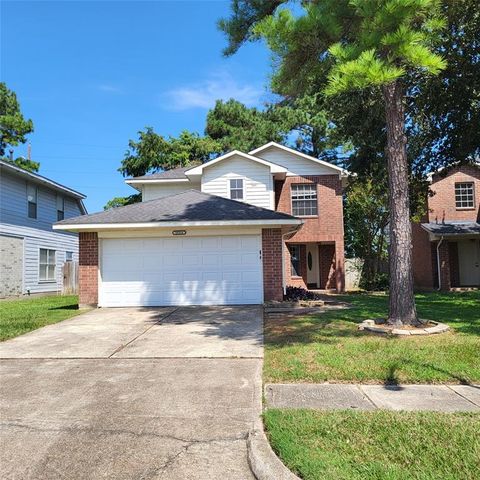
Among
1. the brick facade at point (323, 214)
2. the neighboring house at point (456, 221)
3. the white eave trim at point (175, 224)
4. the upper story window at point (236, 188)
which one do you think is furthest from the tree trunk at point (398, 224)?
the neighboring house at point (456, 221)

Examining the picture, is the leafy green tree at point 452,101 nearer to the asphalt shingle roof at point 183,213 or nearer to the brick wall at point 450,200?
the asphalt shingle roof at point 183,213

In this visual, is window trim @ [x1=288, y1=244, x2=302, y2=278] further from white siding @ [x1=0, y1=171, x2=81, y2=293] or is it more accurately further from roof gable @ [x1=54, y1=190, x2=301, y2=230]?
white siding @ [x1=0, y1=171, x2=81, y2=293]

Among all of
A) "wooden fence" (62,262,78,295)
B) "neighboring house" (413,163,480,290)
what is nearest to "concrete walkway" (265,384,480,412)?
"neighboring house" (413,163,480,290)

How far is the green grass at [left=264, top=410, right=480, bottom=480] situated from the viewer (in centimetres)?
328

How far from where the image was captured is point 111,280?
44.3 ft

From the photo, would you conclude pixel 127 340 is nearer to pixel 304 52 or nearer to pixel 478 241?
pixel 304 52

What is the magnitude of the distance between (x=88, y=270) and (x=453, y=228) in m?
16.8

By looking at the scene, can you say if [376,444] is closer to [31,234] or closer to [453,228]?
[453,228]

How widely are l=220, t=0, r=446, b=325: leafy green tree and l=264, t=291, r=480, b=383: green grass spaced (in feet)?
3.78

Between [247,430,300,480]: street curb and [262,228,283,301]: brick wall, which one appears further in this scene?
[262,228,283,301]: brick wall

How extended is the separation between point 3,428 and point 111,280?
9330 mm

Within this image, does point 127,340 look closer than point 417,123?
Yes

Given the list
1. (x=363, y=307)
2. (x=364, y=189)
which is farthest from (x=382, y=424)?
(x=364, y=189)

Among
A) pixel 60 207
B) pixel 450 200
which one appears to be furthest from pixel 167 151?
pixel 450 200
